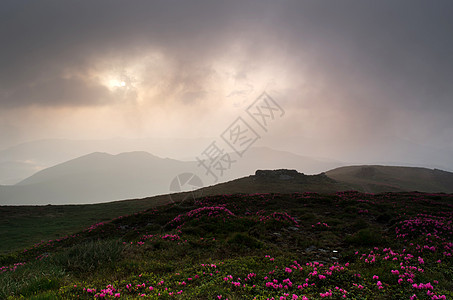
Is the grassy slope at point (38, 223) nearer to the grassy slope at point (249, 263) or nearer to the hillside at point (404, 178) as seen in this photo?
the grassy slope at point (249, 263)

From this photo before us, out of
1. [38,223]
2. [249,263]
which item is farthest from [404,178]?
[38,223]

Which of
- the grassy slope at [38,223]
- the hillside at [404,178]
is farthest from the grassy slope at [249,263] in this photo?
the hillside at [404,178]

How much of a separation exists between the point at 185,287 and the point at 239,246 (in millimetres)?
5388

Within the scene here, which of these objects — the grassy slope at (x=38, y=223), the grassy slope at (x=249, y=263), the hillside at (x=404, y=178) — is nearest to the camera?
the grassy slope at (x=249, y=263)

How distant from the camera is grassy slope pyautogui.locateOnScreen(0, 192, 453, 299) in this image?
6750mm

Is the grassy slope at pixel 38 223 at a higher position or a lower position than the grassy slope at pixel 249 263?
lower

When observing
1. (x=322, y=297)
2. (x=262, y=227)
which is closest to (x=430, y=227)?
(x=262, y=227)

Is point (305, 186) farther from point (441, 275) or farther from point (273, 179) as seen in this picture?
point (441, 275)

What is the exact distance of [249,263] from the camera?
901 cm

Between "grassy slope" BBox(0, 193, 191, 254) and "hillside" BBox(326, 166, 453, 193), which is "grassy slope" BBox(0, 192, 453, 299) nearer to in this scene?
"grassy slope" BBox(0, 193, 191, 254)

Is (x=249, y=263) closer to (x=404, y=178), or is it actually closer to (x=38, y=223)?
(x=38, y=223)

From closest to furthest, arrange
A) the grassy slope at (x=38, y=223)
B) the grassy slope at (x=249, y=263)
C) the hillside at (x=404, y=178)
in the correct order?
the grassy slope at (x=249, y=263)
the grassy slope at (x=38, y=223)
the hillside at (x=404, y=178)

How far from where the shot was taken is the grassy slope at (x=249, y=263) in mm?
6750

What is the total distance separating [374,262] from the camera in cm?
873
